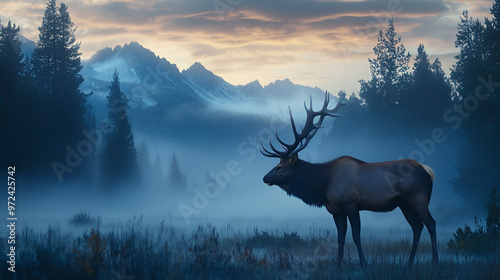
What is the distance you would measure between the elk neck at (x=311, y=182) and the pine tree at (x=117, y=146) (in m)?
33.6

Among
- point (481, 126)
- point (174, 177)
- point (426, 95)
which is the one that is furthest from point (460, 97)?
point (174, 177)

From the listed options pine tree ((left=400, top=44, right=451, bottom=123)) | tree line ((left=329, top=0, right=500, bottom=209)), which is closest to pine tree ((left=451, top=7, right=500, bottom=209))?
tree line ((left=329, top=0, right=500, bottom=209))

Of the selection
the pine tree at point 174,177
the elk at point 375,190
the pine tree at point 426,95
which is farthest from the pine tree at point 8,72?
the pine tree at point 174,177

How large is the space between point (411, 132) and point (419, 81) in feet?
16.3

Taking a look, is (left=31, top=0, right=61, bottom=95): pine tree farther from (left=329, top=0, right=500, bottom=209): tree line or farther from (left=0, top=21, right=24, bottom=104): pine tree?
(left=329, top=0, right=500, bottom=209): tree line

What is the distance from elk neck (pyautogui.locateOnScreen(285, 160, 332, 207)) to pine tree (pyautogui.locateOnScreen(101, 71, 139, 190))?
1322 inches

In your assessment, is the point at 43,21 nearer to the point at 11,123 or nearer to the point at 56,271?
the point at 11,123

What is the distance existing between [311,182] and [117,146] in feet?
114

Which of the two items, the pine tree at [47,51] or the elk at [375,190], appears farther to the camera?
the pine tree at [47,51]

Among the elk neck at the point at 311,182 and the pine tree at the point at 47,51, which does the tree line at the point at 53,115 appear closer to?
the pine tree at the point at 47,51

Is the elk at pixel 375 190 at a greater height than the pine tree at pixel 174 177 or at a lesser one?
lesser

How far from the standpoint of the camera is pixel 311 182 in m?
12.1

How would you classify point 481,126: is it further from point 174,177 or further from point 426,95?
point 174,177

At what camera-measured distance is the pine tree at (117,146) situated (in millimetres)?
43906
